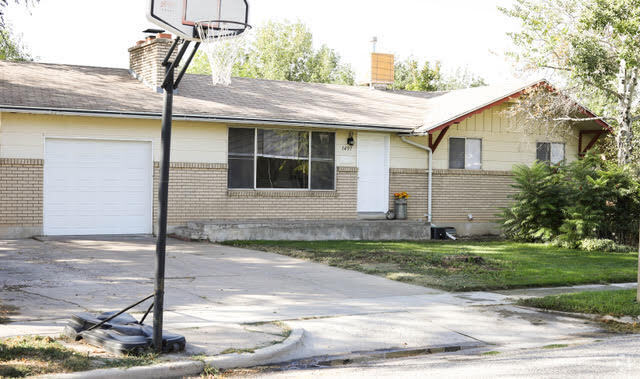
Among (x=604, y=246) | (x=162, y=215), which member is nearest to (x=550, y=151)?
(x=604, y=246)

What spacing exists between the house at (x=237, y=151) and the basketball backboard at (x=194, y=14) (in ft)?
32.5

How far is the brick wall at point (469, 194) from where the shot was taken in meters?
21.4

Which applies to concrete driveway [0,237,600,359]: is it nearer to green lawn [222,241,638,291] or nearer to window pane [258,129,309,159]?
green lawn [222,241,638,291]

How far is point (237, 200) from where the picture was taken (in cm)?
1875

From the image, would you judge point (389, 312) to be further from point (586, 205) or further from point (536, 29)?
point (536, 29)

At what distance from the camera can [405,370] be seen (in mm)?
6668

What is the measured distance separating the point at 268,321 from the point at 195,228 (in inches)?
367

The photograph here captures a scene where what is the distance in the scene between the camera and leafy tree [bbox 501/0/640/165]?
54.7 ft

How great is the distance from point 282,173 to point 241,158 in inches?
50.4

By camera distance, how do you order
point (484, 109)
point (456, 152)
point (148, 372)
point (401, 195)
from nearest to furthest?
point (148, 372) → point (484, 109) → point (401, 195) → point (456, 152)

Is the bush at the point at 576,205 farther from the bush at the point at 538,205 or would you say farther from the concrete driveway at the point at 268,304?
the concrete driveway at the point at 268,304

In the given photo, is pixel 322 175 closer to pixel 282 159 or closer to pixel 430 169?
pixel 282 159

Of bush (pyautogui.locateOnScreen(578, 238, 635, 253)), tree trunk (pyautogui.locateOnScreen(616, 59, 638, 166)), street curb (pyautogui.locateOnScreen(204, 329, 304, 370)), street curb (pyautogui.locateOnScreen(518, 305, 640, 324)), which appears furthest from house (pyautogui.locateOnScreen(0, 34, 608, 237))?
street curb (pyautogui.locateOnScreen(204, 329, 304, 370))

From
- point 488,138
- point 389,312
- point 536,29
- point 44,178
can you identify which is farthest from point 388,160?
point 389,312
